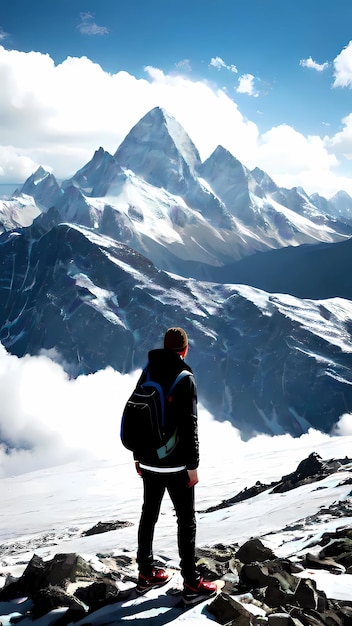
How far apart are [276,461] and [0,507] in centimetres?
8946

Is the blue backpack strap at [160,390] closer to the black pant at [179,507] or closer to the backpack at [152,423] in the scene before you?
the backpack at [152,423]

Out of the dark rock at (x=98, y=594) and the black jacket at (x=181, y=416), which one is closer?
the black jacket at (x=181, y=416)

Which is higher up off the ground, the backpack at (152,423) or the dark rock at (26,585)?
the backpack at (152,423)

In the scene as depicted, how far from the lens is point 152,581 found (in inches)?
315

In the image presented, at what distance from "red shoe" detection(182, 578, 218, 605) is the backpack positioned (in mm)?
1937

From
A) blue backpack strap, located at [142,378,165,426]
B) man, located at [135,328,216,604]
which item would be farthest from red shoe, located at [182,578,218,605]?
blue backpack strap, located at [142,378,165,426]

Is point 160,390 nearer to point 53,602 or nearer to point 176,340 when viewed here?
point 176,340

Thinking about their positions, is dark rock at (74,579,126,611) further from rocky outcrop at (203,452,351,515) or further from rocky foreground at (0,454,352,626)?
rocky outcrop at (203,452,351,515)

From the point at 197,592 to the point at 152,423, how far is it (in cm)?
253

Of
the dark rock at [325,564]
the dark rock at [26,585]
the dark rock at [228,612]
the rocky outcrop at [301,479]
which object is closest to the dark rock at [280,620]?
the dark rock at [228,612]

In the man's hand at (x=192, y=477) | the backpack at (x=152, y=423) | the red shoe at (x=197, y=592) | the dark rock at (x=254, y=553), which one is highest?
the backpack at (x=152, y=423)

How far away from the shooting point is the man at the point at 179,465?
730cm

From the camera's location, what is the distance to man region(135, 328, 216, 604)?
24.0ft

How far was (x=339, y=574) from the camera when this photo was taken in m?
9.16
